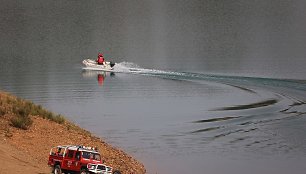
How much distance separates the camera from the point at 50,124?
45562 mm

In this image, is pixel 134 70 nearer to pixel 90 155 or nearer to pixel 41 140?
pixel 41 140

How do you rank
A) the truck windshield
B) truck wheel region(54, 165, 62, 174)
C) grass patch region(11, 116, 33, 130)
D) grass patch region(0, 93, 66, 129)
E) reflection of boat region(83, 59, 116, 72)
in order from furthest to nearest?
reflection of boat region(83, 59, 116, 72) < grass patch region(0, 93, 66, 129) < grass patch region(11, 116, 33, 130) < truck wheel region(54, 165, 62, 174) < the truck windshield

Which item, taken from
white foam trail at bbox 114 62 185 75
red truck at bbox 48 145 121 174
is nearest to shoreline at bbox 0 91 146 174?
red truck at bbox 48 145 121 174

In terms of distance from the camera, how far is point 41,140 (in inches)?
1649

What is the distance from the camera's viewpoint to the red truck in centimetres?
3359

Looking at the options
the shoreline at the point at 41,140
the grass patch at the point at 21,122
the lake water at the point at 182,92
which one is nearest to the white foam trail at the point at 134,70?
the lake water at the point at 182,92

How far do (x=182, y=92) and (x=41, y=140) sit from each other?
4769 centimetres

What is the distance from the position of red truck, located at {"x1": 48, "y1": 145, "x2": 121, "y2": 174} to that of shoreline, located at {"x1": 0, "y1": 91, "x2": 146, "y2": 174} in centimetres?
84

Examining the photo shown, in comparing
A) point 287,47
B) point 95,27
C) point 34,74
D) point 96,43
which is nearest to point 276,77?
point 34,74

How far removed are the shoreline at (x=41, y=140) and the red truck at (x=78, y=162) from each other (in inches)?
33.2

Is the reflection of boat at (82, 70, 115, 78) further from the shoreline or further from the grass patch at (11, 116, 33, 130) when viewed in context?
the grass patch at (11, 116, 33, 130)

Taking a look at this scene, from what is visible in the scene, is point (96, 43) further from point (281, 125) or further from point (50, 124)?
point (50, 124)

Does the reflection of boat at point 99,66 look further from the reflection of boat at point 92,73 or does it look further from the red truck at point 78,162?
the red truck at point 78,162

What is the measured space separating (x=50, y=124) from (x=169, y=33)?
137 metres
